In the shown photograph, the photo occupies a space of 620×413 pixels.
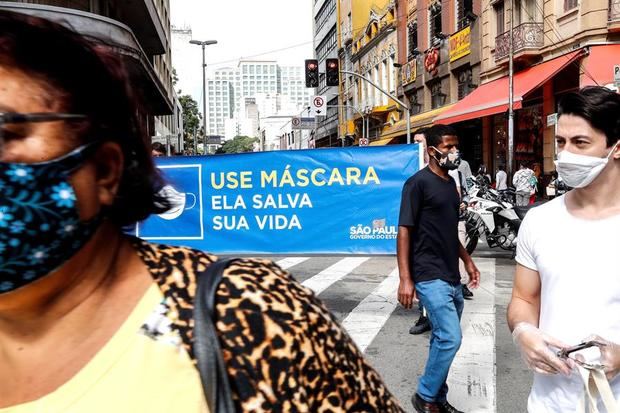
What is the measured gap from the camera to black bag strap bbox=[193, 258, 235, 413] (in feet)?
3.46

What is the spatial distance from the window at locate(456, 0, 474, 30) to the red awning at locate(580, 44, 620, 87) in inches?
359

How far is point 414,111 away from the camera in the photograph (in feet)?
114

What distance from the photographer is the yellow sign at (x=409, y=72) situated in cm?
3391

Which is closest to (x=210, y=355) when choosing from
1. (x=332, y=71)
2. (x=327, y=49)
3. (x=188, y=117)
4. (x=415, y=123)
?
(x=332, y=71)

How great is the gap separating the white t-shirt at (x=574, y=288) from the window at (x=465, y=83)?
2500 centimetres

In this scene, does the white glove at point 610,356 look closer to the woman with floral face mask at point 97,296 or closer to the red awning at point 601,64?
the woman with floral face mask at point 97,296

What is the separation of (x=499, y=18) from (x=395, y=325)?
20587mm

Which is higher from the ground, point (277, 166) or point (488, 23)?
point (488, 23)

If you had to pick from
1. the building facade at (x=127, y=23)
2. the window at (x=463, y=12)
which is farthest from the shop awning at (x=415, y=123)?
the building facade at (x=127, y=23)

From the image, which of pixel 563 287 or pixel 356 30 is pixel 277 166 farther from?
pixel 356 30

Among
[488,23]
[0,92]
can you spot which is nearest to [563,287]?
[0,92]

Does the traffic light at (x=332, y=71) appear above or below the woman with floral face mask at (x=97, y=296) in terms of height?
above

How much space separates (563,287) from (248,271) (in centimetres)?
148

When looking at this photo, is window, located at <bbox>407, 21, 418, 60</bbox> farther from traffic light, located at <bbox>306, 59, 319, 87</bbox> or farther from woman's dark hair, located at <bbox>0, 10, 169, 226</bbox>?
woman's dark hair, located at <bbox>0, 10, 169, 226</bbox>
